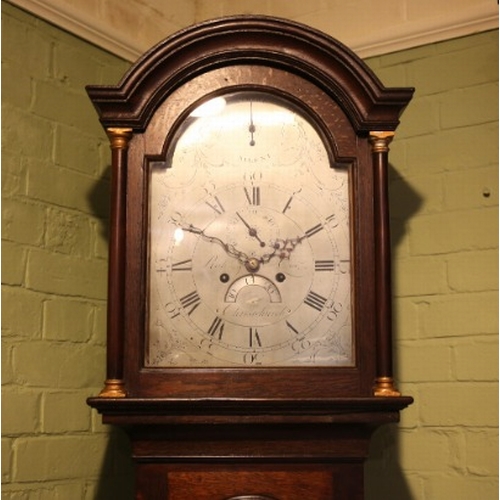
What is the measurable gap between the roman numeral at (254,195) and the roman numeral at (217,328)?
0.21m

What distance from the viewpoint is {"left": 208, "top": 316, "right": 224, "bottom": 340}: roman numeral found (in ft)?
5.04

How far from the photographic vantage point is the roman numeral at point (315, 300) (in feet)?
5.08

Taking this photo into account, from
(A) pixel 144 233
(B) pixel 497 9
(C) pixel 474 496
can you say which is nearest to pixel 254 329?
(A) pixel 144 233

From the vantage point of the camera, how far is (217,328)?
1538 mm

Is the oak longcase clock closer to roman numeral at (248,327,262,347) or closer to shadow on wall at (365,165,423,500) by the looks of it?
roman numeral at (248,327,262,347)

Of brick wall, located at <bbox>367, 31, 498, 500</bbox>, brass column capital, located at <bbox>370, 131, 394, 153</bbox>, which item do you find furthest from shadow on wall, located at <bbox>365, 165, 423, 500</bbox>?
brass column capital, located at <bbox>370, 131, 394, 153</bbox>

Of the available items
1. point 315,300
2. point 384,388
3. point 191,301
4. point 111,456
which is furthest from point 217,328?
point 111,456

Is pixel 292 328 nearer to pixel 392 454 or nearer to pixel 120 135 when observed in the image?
pixel 120 135

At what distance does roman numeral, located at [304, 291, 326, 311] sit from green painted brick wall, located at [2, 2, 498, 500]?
467mm

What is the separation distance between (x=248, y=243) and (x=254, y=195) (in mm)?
87

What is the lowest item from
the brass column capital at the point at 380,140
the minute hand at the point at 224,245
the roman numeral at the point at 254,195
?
the minute hand at the point at 224,245

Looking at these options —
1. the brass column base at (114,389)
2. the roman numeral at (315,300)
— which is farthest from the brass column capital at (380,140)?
the brass column base at (114,389)

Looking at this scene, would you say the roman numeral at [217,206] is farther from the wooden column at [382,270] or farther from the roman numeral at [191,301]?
the wooden column at [382,270]

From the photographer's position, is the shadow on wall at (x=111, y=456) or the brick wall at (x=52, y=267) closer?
the brick wall at (x=52, y=267)
